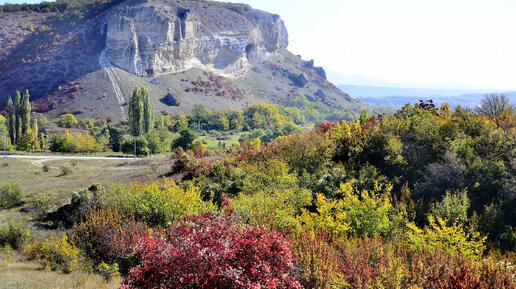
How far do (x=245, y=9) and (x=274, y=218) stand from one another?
506ft

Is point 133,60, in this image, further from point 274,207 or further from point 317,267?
point 317,267

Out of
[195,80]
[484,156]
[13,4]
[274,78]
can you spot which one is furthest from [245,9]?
[484,156]

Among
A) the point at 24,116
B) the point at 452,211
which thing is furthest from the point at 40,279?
the point at 24,116

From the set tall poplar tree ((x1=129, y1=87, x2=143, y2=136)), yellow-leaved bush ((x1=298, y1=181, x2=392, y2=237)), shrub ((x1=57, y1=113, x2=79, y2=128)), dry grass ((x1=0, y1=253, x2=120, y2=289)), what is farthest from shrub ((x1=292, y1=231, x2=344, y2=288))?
shrub ((x1=57, y1=113, x2=79, y2=128))

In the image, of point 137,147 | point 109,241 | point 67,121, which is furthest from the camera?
point 67,121

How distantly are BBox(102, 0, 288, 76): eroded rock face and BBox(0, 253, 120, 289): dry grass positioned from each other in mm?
81721

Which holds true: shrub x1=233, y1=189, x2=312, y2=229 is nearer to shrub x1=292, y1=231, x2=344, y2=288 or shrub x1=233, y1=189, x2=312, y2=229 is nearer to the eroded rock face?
shrub x1=292, y1=231, x2=344, y2=288

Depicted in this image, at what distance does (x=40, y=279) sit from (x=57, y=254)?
1.77 m

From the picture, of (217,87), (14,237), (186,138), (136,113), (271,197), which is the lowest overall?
(14,237)

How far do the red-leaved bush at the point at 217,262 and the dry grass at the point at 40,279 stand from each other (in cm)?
348

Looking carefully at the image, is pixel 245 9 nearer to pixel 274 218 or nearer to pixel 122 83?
Answer: pixel 122 83

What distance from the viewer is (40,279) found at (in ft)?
27.3

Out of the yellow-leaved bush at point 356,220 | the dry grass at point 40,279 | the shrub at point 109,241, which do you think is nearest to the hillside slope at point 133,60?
the shrub at point 109,241

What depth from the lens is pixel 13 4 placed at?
352 ft
